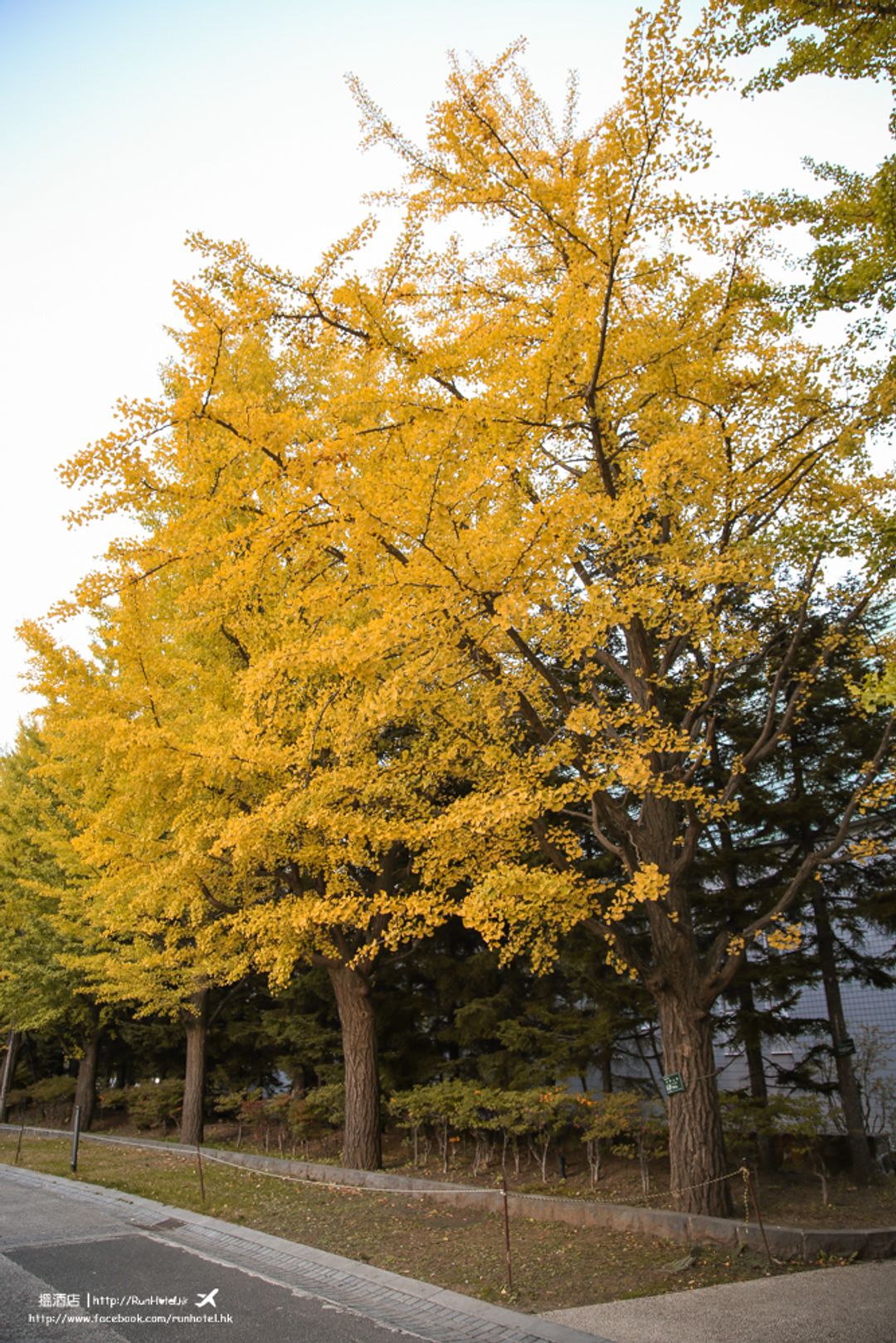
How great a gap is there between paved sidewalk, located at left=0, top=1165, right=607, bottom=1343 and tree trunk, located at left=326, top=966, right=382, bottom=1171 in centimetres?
263

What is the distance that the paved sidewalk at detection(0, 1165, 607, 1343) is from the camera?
4.95 metres

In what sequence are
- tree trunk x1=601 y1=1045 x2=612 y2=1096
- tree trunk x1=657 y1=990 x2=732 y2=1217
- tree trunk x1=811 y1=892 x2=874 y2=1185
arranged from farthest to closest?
tree trunk x1=601 y1=1045 x2=612 y2=1096, tree trunk x1=811 y1=892 x2=874 y2=1185, tree trunk x1=657 y1=990 x2=732 y2=1217

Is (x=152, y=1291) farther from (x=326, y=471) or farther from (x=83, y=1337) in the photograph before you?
(x=326, y=471)

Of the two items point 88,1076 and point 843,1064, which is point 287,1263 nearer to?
point 843,1064

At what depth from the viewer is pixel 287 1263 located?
6.59 metres

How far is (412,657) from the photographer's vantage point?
6641 mm

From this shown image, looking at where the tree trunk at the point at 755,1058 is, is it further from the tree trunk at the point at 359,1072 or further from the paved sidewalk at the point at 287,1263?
the paved sidewalk at the point at 287,1263

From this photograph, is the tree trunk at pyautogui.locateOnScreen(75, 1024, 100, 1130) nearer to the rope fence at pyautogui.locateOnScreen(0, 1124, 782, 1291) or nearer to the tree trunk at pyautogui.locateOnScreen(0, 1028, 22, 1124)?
the tree trunk at pyautogui.locateOnScreen(0, 1028, 22, 1124)

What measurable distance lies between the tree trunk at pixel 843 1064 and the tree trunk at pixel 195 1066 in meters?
10.6

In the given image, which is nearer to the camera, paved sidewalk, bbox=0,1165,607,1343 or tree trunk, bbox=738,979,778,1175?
paved sidewalk, bbox=0,1165,607,1343

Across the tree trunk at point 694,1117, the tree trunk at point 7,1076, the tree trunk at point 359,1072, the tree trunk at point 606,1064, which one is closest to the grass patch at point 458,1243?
the tree trunk at point 694,1117

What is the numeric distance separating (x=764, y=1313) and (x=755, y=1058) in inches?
222

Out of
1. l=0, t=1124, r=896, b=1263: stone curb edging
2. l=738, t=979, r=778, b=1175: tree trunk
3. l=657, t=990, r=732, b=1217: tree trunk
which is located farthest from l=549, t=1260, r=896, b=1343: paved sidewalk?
l=738, t=979, r=778, b=1175: tree trunk

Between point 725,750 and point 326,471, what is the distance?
24.8 feet
